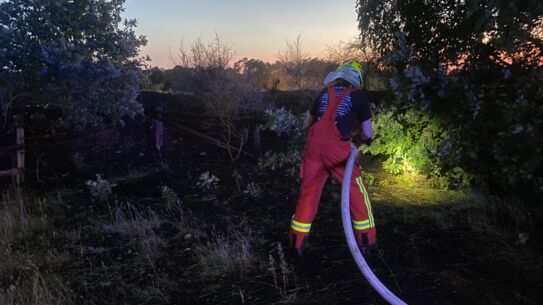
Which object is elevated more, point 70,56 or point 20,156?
point 70,56

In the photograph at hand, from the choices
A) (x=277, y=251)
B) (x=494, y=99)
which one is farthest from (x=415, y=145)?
(x=277, y=251)

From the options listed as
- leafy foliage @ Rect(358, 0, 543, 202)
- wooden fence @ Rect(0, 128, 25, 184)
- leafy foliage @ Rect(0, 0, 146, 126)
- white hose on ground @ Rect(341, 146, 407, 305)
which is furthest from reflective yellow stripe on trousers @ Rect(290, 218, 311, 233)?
wooden fence @ Rect(0, 128, 25, 184)

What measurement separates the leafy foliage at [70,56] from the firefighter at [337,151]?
4148mm

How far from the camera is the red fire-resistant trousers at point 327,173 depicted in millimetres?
3600

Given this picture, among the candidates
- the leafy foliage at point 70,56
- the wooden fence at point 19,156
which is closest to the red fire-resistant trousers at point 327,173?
the leafy foliage at point 70,56

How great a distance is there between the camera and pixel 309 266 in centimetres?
362

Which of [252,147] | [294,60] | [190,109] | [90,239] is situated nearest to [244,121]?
[252,147]

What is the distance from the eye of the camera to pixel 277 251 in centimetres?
396

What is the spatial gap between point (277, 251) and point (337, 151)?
111 cm

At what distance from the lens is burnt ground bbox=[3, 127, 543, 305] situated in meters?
3.17

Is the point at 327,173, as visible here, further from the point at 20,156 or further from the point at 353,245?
the point at 20,156

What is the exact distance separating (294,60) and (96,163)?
41.2 ft

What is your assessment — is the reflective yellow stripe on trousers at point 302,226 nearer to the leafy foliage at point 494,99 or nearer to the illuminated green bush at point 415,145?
the leafy foliage at point 494,99

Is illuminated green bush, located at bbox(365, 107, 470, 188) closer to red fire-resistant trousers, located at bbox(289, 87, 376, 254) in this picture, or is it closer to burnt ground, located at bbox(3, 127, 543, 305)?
burnt ground, located at bbox(3, 127, 543, 305)
